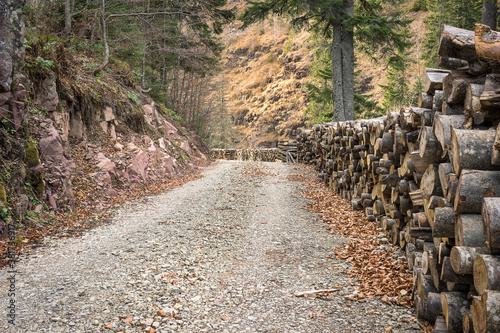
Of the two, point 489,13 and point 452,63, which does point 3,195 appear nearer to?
point 452,63

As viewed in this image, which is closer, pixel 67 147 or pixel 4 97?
pixel 4 97

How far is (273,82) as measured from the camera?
46.8 m

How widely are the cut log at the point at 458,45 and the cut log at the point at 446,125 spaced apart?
519mm

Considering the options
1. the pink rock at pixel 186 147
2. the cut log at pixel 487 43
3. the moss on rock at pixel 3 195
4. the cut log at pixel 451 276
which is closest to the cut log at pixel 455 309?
the cut log at pixel 451 276

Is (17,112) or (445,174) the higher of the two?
(17,112)

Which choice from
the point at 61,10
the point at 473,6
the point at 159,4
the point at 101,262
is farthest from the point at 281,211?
the point at 473,6

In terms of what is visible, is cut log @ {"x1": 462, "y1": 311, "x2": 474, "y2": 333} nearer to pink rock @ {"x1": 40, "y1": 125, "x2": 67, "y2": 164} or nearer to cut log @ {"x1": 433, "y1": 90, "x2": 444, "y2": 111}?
cut log @ {"x1": 433, "y1": 90, "x2": 444, "y2": 111}

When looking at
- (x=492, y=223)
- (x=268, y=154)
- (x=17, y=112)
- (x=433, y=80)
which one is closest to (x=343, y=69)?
(x=268, y=154)

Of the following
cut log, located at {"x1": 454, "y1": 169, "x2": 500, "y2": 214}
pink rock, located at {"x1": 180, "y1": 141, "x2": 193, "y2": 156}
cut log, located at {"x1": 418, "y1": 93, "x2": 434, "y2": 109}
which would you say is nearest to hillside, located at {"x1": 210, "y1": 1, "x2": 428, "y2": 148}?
pink rock, located at {"x1": 180, "y1": 141, "x2": 193, "y2": 156}

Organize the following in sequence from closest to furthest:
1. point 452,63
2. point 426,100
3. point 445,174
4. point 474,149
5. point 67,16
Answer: point 474,149
point 445,174
point 452,63
point 426,100
point 67,16

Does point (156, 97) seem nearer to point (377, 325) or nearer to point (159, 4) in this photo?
point (159, 4)

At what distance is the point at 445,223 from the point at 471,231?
0.30 metres

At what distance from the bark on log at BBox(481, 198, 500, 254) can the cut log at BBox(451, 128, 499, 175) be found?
41cm

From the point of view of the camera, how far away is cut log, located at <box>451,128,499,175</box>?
7.89 feet
